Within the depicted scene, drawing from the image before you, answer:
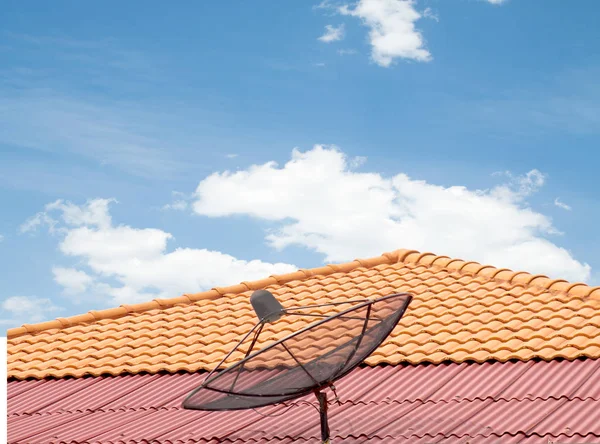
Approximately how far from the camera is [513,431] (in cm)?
948

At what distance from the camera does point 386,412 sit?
1079cm

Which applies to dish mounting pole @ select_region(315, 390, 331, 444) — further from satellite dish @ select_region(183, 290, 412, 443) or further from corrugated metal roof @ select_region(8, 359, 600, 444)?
corrugated metal roof @ select_region(8, 359, 600, 444)

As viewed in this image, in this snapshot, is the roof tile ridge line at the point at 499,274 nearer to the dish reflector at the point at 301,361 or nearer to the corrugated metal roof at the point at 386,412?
the corrugated metal roof at the point at 386,412

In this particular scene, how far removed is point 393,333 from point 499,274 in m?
3.16

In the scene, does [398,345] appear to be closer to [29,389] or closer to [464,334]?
[464,334]

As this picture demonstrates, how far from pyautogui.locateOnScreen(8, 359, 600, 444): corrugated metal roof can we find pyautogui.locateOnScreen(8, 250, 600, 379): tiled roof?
47 cm

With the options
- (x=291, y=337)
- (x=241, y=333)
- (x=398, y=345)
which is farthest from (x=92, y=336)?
(x=291, y=337)

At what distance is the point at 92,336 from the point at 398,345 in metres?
6.27

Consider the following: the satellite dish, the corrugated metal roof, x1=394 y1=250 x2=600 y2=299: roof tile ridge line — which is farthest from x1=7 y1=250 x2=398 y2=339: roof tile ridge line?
the satellite dish

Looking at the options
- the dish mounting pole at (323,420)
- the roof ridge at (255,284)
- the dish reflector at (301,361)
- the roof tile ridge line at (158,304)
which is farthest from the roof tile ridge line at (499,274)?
the dish mounting pole at (323,420)

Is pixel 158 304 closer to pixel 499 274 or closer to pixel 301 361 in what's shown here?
pixel 499 274

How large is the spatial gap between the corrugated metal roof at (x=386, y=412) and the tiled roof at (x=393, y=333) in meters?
0.47

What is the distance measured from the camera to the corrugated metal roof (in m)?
9.78

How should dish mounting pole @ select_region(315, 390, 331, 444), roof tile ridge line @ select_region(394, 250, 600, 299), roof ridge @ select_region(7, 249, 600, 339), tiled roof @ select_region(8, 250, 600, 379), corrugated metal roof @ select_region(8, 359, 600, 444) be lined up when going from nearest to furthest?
dish mounting pole @ select_region(315, 390, 331, 444) < corrugated metal roof @ select_region(8, 359, 600, 444) < tiled roof @ select_region(8, 250, 600, 379) < roof tile ridge line @ select_region(394, 250, 600, 299) < roof ridge @ select_region(7, 249, 600, 339)
